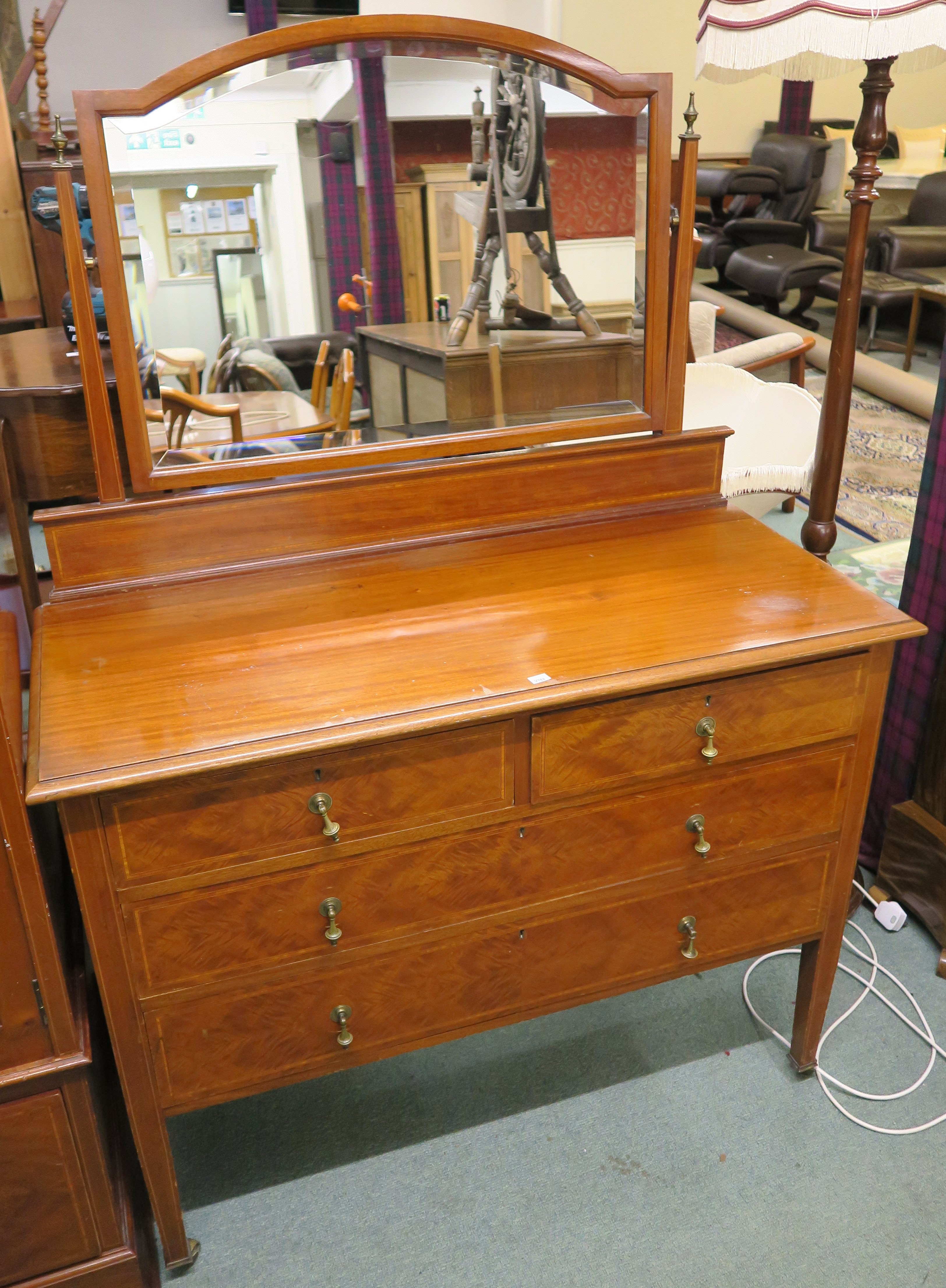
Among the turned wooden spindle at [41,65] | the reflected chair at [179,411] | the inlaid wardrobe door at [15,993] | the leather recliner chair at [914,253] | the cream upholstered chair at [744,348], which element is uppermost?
the turned wooden spindle at [41,65]

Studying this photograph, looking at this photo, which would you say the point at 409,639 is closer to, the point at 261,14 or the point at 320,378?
the point at 320,378

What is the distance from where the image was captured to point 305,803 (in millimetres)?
1269

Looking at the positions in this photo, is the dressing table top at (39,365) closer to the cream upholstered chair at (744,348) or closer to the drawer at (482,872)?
the drawer at (482,872)

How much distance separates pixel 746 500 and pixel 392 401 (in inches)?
83.1

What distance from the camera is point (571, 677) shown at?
1295 mm

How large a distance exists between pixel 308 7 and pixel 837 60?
5691 millimetres

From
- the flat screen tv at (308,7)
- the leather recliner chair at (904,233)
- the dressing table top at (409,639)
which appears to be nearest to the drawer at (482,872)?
the dressing table top at (409,639)

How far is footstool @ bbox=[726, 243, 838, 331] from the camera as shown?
6.04 m

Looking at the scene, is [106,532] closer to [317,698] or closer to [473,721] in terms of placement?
[317,698]

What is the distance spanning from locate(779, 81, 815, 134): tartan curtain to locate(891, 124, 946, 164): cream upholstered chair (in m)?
0.83

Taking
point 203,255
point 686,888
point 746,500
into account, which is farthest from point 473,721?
point 746,500

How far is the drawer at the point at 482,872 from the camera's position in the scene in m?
1.30

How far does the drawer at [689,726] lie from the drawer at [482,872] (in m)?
0.04

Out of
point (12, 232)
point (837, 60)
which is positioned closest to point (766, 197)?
point (12, 232)
